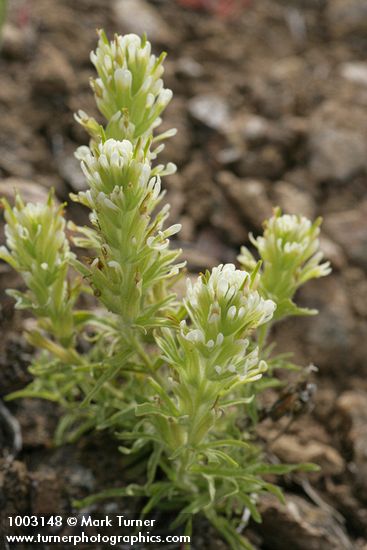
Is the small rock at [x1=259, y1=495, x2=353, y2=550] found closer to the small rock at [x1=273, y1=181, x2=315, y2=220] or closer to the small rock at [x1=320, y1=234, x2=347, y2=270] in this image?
the small rock at [x1=320, y1=234, x2=347, y2=270]

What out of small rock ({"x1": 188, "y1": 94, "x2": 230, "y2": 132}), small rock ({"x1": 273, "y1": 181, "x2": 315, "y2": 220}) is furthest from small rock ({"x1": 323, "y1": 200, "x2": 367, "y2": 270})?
small rock ({"x1": 188, "y1": 94, "x2": 230, "y2": 132})

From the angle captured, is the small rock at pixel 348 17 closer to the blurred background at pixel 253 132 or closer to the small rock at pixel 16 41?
the blurred background at pixel 253 132

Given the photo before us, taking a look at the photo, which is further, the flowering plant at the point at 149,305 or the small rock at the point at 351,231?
the small rock at the point at 351,231

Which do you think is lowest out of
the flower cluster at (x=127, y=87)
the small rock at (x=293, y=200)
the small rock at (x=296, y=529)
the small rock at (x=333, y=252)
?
the small rock at (x=296, y=529)

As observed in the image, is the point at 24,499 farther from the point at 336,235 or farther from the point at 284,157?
the point at 284,157

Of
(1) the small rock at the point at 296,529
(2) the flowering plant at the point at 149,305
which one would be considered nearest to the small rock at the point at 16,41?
(2) the flowering plant at the point at 149,305

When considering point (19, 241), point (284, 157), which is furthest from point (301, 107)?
point (19, 241)

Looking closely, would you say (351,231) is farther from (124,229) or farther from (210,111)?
(124,229)
